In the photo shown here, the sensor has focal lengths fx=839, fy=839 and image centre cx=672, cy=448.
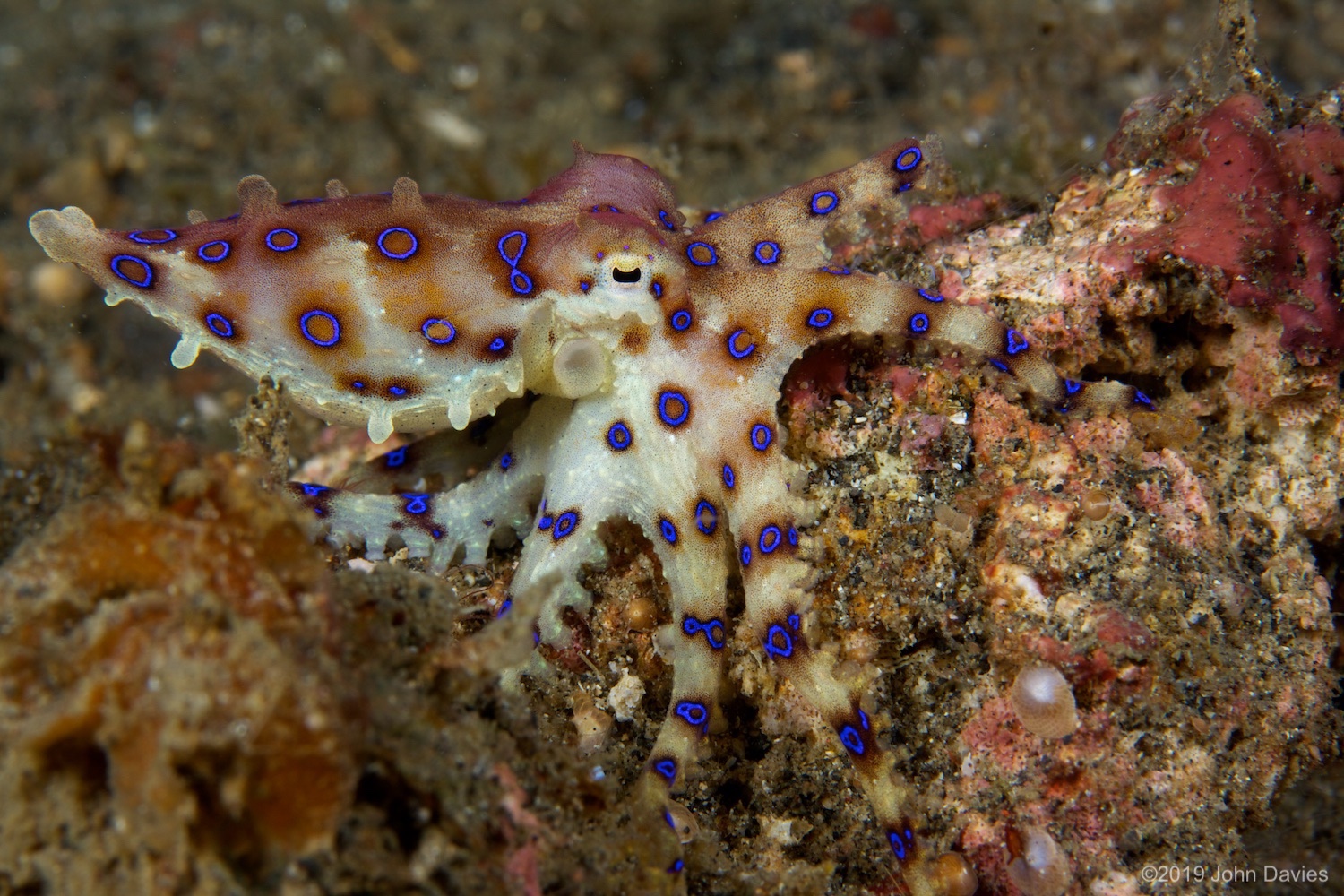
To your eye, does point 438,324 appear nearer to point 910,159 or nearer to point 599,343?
point 599,343

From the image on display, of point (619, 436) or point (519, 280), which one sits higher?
point (519, 280)

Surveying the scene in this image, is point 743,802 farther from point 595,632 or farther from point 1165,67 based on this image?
point 1165,67

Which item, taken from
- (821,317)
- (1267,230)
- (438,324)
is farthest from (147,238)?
(1267,230)

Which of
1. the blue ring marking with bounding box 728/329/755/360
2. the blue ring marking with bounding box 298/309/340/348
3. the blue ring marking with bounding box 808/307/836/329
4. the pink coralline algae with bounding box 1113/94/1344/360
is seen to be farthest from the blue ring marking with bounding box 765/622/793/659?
the pink coralline algae with bounding box 1113/94/1344/360

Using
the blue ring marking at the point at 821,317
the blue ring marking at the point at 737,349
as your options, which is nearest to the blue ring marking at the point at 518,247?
the blue ring marking at the point at 737,349

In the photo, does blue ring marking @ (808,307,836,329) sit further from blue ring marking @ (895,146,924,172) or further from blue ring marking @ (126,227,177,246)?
blue ring marking @ (126,227,177,246)

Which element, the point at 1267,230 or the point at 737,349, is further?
the point at 1267,230
